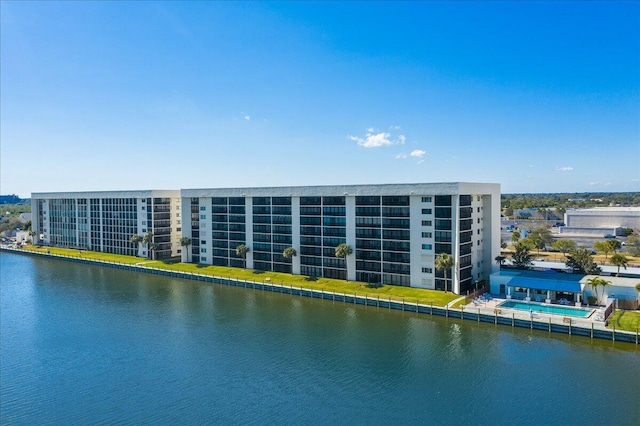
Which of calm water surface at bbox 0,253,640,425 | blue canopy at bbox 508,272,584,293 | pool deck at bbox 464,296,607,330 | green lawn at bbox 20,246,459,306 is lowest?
calm water surface at bbox 0,253,640,425

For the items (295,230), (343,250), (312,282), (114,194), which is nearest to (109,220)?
(114,194)

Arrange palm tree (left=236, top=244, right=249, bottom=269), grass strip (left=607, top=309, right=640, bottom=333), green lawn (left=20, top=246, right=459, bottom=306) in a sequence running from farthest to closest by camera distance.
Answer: palm tree (left=236, top=244, right=249, bottom=269)
green lawn (left=20, top=246, right=459, bottom=306)
grass strip (left=607, top=309, right=640, bottom=333)

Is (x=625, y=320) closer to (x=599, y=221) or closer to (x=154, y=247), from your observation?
(x=154, y=247)

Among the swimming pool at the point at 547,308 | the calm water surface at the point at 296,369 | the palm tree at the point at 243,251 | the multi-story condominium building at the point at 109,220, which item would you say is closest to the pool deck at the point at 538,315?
the swimming pool at the point at 547,308

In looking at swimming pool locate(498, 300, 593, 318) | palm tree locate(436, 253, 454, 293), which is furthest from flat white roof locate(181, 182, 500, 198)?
swimming pool locate(498, 300, 593, 318)

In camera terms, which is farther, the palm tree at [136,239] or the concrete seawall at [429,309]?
the palm tree at [136,239]

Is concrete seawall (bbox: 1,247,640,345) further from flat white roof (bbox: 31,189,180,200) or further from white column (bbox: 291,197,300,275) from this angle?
flat white roof (bbox: 31,189,180,200)

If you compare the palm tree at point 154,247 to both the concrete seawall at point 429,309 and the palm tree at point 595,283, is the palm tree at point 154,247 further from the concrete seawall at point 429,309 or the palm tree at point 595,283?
the palm tree at point 595,283

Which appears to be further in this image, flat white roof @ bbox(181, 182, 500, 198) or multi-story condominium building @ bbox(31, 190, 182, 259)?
multi-story condominium building @ bbox(31, 190, 182, 259)
